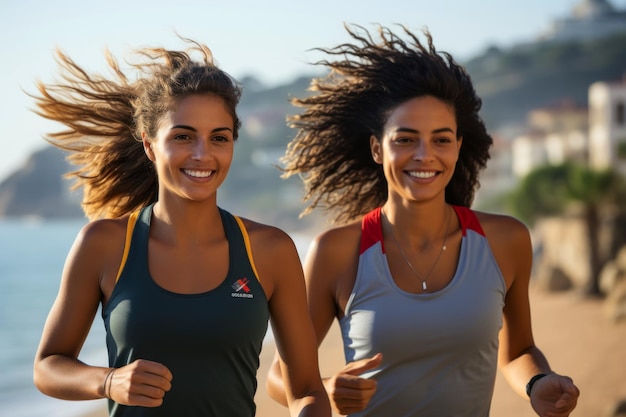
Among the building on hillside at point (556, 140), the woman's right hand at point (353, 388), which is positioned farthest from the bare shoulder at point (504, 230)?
the building on hillside at point (556, 140)

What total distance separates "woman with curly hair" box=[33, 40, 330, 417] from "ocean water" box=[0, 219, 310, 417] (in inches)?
482

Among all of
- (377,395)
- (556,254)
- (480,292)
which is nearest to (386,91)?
(480,292)

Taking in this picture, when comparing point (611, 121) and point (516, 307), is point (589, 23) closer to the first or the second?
point (611, 121)

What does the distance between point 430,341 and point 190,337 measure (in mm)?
978

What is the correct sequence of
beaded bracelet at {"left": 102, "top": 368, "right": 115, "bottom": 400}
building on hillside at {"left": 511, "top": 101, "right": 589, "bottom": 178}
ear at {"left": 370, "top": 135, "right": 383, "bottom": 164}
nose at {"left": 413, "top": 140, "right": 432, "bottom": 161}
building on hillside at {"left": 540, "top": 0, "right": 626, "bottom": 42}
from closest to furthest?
1. beaded bracelet at {"left": 102, "top": 368, "right": 115, "bottom": 400}
2. nose at {"left": 413, "top": 140, "right": 432, "bottom": 161}
3. ear at {"left": 370, "top": 135, "right": 383, "bottom": 164}
4. building on hillside at {"left": 511, "top": 101, "right": 589, "bottom": 178}
5. building on hillside at {"left": 540, "top": 0, "right": 626, "bottom": 42}

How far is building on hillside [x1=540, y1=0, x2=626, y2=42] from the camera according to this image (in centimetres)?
16000

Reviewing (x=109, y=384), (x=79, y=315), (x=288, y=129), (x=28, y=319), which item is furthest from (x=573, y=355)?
(x=288, y=129)

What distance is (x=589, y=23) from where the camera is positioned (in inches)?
6412

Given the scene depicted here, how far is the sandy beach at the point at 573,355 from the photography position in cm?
1415

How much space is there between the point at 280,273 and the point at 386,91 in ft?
3.89

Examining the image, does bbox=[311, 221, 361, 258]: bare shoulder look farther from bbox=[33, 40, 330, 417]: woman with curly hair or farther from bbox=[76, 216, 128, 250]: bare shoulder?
bbox=[76, 216, 128, 250]: bare shoulder

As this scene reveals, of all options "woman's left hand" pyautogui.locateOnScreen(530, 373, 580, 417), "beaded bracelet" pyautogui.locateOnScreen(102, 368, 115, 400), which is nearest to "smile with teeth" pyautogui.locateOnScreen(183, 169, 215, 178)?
"beaded bracelet" pyautogui.locateOnScreen(102, 368, 115, 400)

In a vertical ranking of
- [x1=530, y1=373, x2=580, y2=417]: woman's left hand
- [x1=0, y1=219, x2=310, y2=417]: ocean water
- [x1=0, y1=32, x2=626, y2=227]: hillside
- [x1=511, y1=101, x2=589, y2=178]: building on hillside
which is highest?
[x1=0, y1=32, x2=626, y2=227]: hillside

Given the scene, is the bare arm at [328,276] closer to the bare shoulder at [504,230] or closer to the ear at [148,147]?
the bare shoulder at [504,230]
